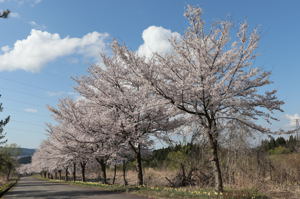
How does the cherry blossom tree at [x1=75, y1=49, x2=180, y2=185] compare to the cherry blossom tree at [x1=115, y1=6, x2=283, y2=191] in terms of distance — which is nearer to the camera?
the cherry blossom tree at [x1=115, y1=6, x2=283, y2=191]

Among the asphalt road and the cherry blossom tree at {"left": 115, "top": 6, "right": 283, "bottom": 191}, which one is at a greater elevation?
the cherry blossom tree at {"left": 115, "top": 6, "right": 283, "bottom": 191}

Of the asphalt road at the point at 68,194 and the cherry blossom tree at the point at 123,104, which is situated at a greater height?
the cherry blossom tree at the point at 123,104

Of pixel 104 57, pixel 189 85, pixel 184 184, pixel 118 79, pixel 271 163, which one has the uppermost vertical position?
pixel 104 57

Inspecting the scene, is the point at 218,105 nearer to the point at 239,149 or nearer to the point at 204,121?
the point at 204,121

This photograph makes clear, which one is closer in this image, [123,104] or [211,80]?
[211,80]

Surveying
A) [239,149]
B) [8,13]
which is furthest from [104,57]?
[239,149]

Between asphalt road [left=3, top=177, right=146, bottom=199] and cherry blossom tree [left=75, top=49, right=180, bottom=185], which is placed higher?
cherry blossom tree [left=75, top=49, right=180, bottom=185]

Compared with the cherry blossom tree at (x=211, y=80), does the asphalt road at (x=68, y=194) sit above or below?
below

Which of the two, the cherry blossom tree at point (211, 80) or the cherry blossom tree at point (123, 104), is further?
the cherry blossom tree at point (123, 104)

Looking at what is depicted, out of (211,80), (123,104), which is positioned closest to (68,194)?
(123,104)

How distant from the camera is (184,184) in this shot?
64.8ft

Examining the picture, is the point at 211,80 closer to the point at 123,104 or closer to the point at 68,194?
the point at 123,104

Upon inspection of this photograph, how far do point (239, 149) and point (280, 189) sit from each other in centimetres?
480

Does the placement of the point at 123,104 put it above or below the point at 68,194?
above
